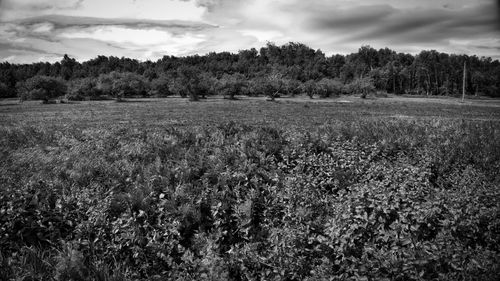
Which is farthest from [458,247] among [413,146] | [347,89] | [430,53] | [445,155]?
[430,53]

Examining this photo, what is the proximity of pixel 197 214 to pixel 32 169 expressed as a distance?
3.84 metres

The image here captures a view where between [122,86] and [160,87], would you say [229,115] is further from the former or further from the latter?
[160,87]

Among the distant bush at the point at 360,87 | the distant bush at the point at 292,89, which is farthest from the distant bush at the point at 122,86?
the distant bush at the point at 360,87

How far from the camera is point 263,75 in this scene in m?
106

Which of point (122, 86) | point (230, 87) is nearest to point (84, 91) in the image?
point (122, 86)

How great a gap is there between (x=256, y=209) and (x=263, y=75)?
101869mm

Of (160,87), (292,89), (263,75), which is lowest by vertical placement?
(292,89)

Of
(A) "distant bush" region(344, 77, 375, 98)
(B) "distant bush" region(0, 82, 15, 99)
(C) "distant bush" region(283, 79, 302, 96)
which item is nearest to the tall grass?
(C) "distant bush" region(283, 79, 302, 96)

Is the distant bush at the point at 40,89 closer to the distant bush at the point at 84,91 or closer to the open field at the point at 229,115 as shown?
the distant bush at the point at 84,91

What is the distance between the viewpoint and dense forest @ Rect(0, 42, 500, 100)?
272 ft

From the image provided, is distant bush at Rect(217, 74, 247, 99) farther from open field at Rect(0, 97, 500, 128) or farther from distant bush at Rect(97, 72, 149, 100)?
open field at Rect(0, 97, 500, 128)

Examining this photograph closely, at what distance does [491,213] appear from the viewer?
18.5 feet

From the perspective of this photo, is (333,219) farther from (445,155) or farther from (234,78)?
(234,78)

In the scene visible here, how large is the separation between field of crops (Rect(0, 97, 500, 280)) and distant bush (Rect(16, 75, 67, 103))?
73422 mm
